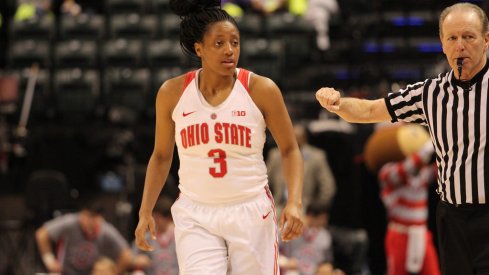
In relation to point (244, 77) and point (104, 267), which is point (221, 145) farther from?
point (104, 267)

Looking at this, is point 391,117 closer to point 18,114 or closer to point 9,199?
point 9,199

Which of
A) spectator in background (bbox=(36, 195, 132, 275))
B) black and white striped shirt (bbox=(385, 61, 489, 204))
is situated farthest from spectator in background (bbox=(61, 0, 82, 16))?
black and white striped shirt (bbox=(385, 61, 489, 204))

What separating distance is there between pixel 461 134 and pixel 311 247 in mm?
5015

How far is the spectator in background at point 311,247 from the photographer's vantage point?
30.2 feet

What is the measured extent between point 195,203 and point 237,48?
830 millimetres

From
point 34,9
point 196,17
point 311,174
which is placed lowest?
point 311,174

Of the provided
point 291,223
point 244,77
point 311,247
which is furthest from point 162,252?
point 291,223

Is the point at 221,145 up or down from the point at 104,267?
up

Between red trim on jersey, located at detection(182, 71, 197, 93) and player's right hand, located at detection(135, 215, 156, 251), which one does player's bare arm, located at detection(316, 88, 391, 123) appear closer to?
red trim on jersey, located at detection(182, 71, 197, 93)

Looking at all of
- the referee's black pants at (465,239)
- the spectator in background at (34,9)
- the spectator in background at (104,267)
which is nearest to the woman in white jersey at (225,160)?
the referee's black pants at (465,239)

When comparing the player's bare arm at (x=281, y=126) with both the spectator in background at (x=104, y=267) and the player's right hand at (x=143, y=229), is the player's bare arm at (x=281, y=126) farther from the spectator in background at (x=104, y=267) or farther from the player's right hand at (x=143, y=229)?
the spectator in background at (x=104, y=267)

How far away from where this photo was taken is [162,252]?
8.92m

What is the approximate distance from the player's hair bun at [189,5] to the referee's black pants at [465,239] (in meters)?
1.64

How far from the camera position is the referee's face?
433 centimetres
